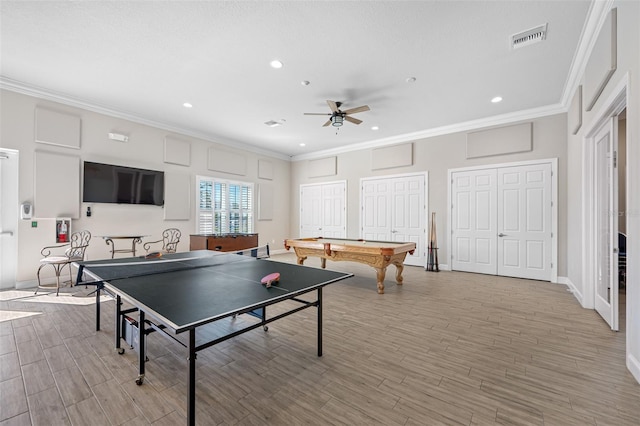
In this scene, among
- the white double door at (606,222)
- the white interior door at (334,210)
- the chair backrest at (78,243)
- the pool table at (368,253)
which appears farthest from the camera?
the white interior door at (334,210)

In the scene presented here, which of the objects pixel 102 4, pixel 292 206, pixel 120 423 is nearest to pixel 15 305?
pixel 120 423

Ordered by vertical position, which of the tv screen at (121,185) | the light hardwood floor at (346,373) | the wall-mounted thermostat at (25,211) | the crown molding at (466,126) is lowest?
the light hardwood floor at (346,373)

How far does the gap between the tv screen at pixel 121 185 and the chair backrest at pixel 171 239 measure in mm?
674

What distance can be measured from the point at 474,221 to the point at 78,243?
319 inches

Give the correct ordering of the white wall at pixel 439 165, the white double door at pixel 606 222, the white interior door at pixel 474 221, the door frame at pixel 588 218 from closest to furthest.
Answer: the white double door at pixel 606 222, the door frame at pixel 588 218, the white wall at pixel 439 165, the white interior door at pixel 474 221

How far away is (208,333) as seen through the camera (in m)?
2.80

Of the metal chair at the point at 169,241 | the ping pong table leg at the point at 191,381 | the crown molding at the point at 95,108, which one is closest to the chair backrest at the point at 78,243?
the metal chair at the point at 169,241

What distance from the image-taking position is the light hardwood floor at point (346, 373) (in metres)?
1.68

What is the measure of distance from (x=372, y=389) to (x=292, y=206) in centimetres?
791

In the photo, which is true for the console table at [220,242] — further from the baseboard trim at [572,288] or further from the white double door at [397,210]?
the baseboard trim at [572,288]

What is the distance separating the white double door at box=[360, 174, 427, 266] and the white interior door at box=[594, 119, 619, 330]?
11.0 ft

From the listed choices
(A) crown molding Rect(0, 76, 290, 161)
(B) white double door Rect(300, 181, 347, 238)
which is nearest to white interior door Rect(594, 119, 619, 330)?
(B) white double door Rect(300, 181, 347, 238)

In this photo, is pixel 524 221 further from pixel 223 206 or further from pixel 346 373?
pixel 223 206

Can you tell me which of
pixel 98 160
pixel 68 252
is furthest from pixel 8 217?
pixel 98 160
